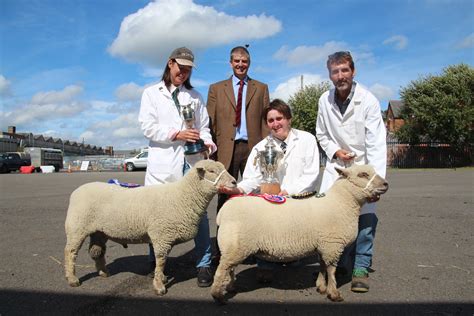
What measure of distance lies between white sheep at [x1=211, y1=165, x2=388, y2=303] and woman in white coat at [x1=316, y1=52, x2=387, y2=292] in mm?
493

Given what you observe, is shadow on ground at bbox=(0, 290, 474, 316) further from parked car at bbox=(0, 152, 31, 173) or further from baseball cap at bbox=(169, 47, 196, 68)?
parked car at bbox=(0, 152, 31, 173)

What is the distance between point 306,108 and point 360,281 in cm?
3674

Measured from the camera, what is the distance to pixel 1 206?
11352 millimetres

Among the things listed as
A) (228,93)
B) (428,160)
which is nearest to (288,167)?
(228,93)

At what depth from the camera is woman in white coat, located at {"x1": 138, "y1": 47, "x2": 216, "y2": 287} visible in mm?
4633

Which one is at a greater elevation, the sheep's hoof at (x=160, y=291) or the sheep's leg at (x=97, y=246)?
the sheep's leg at (x=97, y=246)

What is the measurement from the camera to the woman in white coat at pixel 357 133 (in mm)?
4484

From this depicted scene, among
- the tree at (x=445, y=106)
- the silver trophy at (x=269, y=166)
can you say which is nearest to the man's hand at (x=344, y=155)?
the silver trophy at (x=269, y=166)

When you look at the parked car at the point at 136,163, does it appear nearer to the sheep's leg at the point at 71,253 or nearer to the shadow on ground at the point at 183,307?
the sheep's leg at the point at 71,253

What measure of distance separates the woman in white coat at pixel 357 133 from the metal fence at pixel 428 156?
3398cm

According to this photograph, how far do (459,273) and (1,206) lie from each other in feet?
38.5

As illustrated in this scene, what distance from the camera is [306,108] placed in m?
40.0

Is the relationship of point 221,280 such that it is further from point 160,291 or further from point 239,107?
point 239,107

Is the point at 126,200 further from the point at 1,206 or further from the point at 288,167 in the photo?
the point at 1,206
